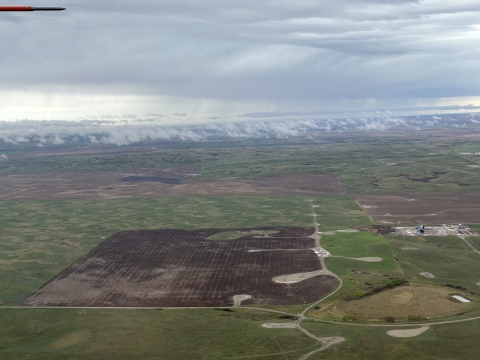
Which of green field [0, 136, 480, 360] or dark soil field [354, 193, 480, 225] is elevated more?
dark soil field [354, 193, 480, 225]

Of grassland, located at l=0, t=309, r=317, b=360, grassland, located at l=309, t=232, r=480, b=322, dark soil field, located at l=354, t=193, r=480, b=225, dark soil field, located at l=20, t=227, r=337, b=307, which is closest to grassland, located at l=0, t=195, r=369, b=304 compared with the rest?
dark soil field, located at l=20, t=227, r=337, b=307

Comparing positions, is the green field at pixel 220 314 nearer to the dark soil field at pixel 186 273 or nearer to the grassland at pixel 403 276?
the grassland at pixel 403 276

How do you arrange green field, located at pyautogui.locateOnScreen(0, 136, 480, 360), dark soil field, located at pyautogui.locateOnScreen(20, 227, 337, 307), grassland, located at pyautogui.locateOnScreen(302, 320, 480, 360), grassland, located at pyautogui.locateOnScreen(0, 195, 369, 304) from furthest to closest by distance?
grassland, located at pyautogui.locateOnScreen(0, 195, 369, 304), dark soil field, located at pyautogui.locateOnScreen(20, 227, 337, 307), green field, located at pyautogui.locateOnScreen(0, 136, 480, 360), grassland, located at pyautogui.locateOnScreen(302, 320, 480, 360)

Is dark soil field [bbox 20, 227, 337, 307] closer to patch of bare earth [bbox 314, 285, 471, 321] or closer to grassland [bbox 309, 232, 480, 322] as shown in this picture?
grassland [bbox 309, 232, 480, 322]

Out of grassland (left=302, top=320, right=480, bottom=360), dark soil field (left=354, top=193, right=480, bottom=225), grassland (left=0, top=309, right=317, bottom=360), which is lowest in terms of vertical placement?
grassland (left=0, top=309, right=317, bottom=360)

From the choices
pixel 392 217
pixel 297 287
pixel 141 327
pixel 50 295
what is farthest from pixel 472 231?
pixel 50 295
